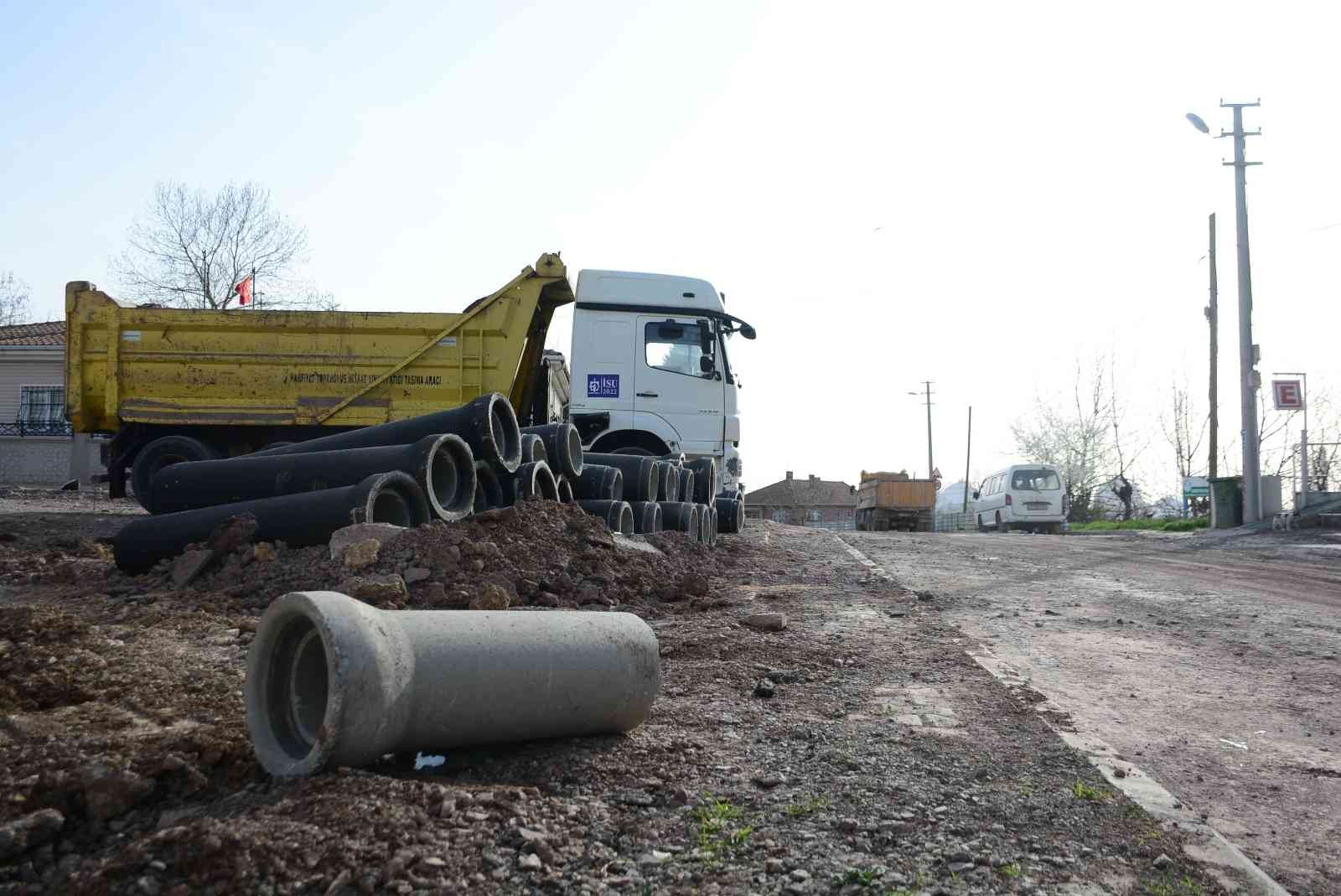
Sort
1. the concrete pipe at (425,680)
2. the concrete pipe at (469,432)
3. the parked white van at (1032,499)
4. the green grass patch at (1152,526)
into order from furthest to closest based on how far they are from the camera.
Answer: the parked white van at (1032,499) → the green grass patch at (1152,526) → the concrete pipe at (469,432) → the concrete pipe at (425,680)

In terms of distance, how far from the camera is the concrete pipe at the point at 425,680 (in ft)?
9.20

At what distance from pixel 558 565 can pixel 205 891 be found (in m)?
4.82

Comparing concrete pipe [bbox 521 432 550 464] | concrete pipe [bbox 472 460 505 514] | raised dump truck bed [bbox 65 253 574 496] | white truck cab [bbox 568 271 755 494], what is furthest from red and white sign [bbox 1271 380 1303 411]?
concrete pipe [bbox 472 460 505 514]

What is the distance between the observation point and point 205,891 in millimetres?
2244

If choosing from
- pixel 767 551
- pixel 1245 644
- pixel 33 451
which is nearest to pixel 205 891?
pixel 1245 644

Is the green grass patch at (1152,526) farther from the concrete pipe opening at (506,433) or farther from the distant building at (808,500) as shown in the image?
the distant building at (808,500)

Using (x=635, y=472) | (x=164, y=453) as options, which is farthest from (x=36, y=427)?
(x=635, y=472)

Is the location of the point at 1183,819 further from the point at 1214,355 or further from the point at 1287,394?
the point at 1214,355

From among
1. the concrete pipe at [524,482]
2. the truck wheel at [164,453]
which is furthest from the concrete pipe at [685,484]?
the truck wheel at [164,453]

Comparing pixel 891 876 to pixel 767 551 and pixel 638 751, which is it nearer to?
pixel 638 751

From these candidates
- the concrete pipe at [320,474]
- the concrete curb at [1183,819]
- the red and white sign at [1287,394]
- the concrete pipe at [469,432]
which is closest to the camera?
the concrete curb at [1183,819]

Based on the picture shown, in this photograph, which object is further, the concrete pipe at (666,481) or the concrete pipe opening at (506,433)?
the concrete pipe at (666,481)

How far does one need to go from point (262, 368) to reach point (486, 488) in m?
5.98

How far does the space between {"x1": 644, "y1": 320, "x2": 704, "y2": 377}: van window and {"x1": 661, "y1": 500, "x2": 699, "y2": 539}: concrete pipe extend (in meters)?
2.56
